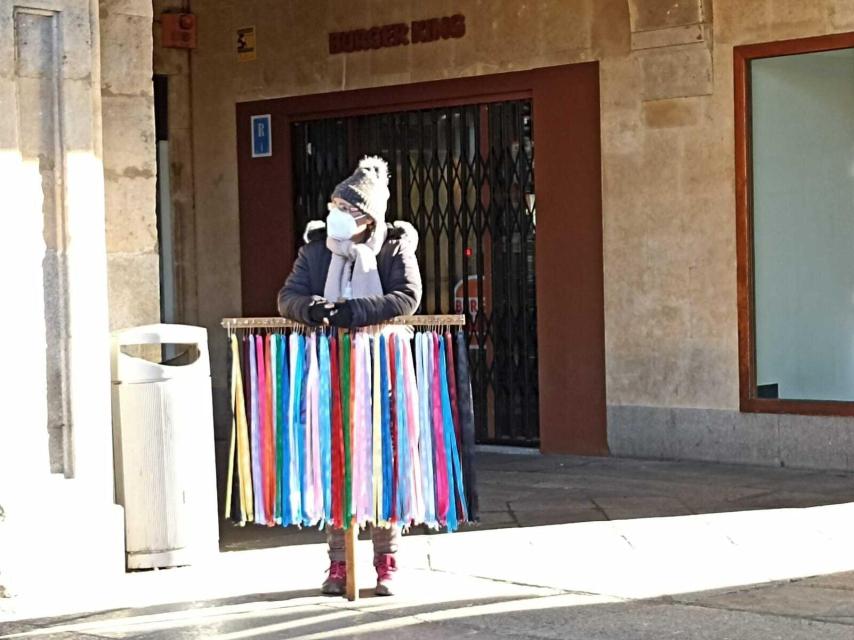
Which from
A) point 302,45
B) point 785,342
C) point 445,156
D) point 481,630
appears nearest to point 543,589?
point 481,630

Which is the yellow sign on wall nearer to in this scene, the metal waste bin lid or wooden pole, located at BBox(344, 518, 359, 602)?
the metal waste bin lid

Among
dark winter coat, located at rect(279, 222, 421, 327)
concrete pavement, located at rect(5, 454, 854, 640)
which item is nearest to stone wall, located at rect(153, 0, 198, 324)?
concrete pavement, located at rect(5, 454, 854, 640)

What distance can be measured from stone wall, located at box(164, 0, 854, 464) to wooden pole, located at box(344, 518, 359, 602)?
16.8 ft

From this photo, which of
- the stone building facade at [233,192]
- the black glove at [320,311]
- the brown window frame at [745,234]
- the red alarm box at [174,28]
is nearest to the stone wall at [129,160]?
the stone building facade at [233,192]

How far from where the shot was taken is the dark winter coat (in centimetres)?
675

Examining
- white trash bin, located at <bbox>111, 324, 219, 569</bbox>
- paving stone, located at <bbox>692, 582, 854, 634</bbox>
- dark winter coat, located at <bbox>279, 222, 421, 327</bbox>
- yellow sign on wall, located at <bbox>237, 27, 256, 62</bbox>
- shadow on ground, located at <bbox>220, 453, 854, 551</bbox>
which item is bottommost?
paving stone, located at <bbox>692, 582, 854, 634</bbox>

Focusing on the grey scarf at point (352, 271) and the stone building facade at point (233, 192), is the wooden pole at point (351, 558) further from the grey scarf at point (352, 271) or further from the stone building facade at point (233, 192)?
the stone building facade at point (233, 192)

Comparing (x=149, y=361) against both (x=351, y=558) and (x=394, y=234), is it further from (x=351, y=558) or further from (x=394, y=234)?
(x=351, y=558)

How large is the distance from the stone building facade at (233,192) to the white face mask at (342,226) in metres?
1.39

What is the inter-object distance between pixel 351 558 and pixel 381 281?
1.22 m

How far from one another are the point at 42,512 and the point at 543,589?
7.67 feet

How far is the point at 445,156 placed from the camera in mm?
12930

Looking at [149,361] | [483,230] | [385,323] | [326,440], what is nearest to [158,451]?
[149,361]

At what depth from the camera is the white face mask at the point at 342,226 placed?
273 inches
